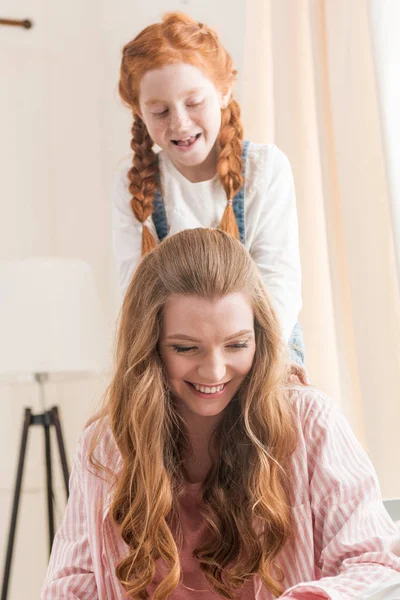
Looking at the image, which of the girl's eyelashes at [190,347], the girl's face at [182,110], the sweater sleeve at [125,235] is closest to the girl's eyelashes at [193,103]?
the girl's face at [182,110]

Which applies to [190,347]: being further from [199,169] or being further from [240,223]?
[199,169]

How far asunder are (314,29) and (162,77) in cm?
62

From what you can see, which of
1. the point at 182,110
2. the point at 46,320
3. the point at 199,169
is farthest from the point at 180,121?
the point at 46,320

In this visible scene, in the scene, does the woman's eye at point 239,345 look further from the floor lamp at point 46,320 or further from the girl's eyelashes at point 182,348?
the floor lamp at point 46,320

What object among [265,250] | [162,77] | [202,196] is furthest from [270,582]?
[162,77]

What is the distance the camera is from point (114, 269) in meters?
2.89

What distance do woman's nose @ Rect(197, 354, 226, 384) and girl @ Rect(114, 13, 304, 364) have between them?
57cm

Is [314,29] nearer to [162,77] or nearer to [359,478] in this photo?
[162,77]

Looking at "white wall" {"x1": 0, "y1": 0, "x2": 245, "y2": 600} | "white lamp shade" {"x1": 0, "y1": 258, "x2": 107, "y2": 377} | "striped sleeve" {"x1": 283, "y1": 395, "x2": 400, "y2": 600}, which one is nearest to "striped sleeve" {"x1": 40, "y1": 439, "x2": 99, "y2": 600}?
"striped sleeve" {"x1": 283, "y1": 395, "x2": 400, "y2": 600}

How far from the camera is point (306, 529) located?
1214 mm

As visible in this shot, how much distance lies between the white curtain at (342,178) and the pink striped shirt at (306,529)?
2.54ft

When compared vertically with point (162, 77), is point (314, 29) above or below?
above

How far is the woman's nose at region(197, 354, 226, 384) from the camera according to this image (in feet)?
3.96

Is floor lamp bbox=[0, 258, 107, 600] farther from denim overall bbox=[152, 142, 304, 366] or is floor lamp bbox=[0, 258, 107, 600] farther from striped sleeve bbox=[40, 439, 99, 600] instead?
striped sleeve bbox=[40, 439, 99, 600]
